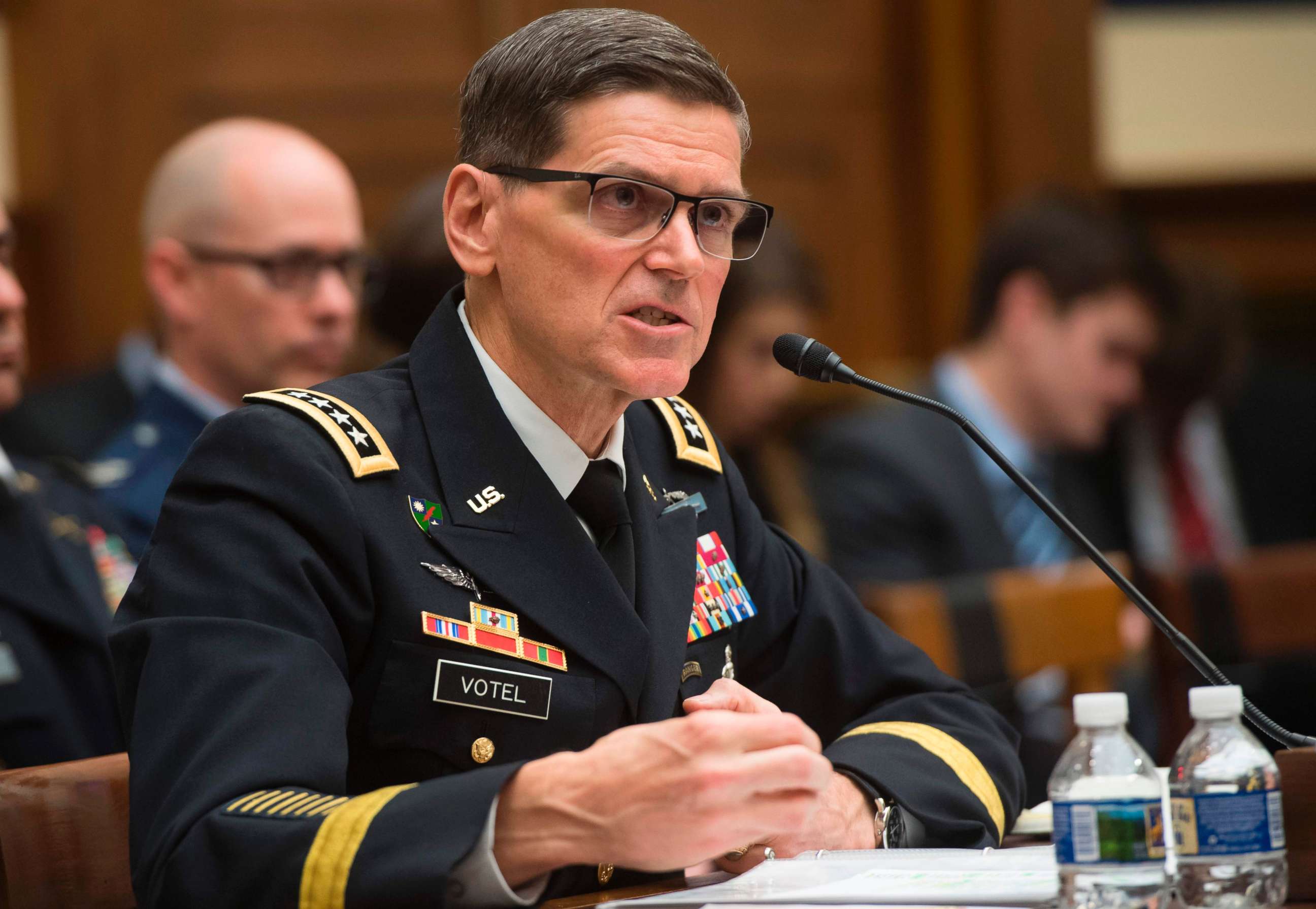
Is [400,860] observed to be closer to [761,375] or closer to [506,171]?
[506,171]

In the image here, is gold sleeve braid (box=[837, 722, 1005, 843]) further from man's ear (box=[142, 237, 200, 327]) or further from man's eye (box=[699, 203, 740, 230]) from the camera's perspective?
man's ear (box=[142, 237, 200, 327])

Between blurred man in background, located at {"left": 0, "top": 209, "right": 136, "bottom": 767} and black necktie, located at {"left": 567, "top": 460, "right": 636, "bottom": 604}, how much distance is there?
89 cm

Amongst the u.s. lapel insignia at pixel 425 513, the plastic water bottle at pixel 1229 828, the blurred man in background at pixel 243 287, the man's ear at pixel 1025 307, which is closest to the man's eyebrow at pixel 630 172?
the u.s. lapel insignia at pixel 425 513

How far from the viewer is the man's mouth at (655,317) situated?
4.92 feet

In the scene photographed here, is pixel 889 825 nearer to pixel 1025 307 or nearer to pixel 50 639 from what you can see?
pixel 50 639

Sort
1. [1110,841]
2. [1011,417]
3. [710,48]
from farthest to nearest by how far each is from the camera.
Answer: [710,48], [1011,417], [1110,841]

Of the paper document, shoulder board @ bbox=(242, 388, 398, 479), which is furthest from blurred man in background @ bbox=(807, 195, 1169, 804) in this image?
shoulder board @ bbox=(242, 388, 398, 479)

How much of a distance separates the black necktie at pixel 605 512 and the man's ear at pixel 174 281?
64.3 inches

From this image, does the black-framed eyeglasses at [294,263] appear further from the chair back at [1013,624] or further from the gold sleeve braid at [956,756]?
the gold sleeve braid at [956,756]

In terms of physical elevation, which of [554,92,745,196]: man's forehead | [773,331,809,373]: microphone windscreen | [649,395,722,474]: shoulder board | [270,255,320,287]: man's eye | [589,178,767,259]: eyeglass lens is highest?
[270,255,320,287]: man's eye

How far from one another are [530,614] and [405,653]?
116 millimetres

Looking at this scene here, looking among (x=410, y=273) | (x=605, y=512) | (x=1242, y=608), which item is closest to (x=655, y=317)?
(x=605, y=512)

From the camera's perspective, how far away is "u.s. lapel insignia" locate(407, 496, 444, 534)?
4.71 ft

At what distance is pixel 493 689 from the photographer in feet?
4.57
